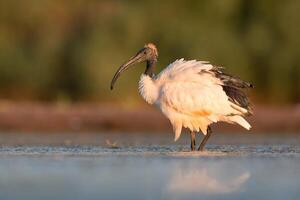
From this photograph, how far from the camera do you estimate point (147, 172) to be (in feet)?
33.9

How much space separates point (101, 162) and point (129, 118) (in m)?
9.44

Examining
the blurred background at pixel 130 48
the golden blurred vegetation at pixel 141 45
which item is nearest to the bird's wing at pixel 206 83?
the blurred background at pixel 130 48

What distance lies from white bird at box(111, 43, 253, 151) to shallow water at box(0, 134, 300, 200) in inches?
16.5

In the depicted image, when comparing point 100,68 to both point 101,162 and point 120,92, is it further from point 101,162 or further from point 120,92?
point 101,162

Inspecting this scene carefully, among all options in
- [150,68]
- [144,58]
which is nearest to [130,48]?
[144,58]

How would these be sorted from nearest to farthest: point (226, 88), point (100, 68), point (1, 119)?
point (226, 88), point (1, 119), point (100, 68)

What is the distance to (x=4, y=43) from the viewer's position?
24.2m

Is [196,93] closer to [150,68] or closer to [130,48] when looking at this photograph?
[150,68]

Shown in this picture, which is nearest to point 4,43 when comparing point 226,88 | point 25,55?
point 25,55

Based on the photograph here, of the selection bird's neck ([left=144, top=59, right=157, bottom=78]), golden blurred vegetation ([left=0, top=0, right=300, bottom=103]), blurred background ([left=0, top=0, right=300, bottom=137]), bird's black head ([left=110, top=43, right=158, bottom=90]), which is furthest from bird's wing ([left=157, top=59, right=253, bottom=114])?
golden blurred vegetation ([left=0, top=0, right=300, bottom=103])

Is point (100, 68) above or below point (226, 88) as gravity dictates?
above

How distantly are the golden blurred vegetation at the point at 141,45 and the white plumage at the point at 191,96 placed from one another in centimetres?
869

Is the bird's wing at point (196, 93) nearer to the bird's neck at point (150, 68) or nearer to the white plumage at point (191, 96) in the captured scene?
the white plumage at point (191, 96)

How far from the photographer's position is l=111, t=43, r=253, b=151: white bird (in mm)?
13641
